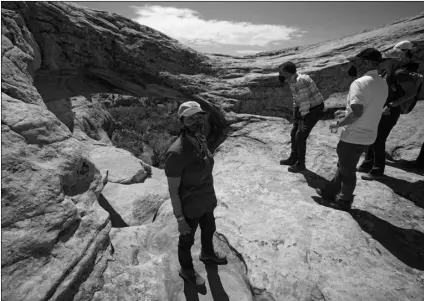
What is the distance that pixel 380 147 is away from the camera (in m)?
5.63

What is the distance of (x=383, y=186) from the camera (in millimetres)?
5387

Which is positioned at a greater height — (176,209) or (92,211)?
(176,209)

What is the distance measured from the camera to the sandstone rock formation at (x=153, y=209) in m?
2.99

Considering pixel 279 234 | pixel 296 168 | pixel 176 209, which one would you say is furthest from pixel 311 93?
pixel 176 209

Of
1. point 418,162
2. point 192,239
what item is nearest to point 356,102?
point 192,239

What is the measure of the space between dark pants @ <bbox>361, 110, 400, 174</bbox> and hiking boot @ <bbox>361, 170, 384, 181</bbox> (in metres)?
0.02

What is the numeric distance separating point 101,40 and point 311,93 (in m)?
6.88

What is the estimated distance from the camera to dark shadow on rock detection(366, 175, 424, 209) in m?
5.08

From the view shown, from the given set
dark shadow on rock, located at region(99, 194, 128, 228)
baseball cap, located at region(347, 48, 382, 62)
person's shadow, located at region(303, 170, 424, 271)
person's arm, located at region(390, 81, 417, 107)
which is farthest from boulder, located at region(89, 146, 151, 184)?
person's arm, located at region(390, 81, 417, 107)

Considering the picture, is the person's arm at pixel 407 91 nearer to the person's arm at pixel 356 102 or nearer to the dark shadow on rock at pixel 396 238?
the person's arm at pixel 356 102

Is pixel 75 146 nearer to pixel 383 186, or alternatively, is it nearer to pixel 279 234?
pixel 279 234

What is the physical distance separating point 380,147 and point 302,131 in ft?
5.77

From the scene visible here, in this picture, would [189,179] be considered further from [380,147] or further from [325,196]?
[380,147]

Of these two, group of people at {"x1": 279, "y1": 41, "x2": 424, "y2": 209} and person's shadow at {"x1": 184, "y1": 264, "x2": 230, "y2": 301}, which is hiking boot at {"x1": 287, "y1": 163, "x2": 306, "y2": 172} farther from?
person's shadow at {"x1": 184, "y1": 264, "x2": 230, "y2": 301}
